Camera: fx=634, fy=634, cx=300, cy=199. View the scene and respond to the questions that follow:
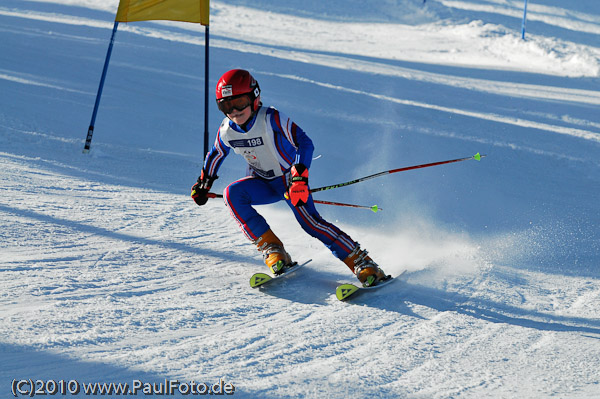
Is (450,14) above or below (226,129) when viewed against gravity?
above

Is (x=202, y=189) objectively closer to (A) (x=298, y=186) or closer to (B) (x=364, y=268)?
(A) (x=298, y=186)

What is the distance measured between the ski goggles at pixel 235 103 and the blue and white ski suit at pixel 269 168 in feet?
0.42

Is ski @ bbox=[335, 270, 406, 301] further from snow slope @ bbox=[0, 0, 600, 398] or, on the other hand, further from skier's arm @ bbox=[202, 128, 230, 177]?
skier's arm @ bbox=[202, 128, 230, 177]

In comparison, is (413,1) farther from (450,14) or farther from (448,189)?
(448,189)

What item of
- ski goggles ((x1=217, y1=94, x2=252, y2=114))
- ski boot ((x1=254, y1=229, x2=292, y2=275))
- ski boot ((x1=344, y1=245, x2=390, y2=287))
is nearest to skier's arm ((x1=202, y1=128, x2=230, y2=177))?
ski goggles ((x1=217, y1=94, x2=252, y2=114))

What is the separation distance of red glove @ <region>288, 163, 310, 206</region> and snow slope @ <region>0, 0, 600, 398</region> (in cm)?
61

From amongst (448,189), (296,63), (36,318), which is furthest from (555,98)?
(36,318)

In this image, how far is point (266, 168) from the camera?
4.19 meters

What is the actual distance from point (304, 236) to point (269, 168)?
3.76 feet

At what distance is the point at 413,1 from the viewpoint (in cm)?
2673

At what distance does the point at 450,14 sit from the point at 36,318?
24241mm

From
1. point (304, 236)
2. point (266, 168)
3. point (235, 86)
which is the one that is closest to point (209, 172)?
point (266, 168)

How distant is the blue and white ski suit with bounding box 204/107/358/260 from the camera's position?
4035 millimetres

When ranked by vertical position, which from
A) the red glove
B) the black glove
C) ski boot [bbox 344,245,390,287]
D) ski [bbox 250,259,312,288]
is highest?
the red glove
